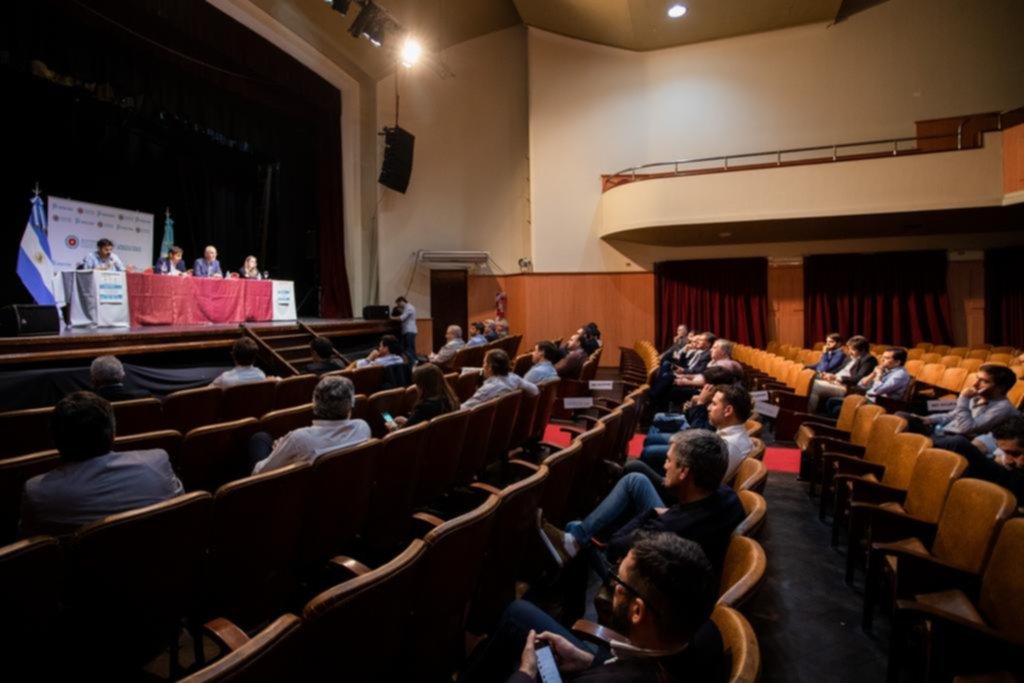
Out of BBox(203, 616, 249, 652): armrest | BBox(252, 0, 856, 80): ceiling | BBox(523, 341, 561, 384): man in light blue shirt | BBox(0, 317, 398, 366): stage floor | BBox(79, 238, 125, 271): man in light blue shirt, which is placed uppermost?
BBox(252, 0, 856, 80): ceiling

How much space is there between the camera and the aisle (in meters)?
2.07

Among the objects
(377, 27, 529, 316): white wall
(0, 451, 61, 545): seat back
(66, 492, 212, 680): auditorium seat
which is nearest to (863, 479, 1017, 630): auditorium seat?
(66, 492, 212, 680): auditorium seat

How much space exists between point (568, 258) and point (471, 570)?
1071cm

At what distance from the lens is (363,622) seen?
Answer: 46.3 inches

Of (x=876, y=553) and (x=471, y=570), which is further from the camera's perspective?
(x=876, y=553)

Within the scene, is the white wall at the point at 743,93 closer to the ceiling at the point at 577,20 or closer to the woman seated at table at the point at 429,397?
the ceiling at the point at 577,20

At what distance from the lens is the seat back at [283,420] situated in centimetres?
289

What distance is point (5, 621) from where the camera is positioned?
1.25 metres

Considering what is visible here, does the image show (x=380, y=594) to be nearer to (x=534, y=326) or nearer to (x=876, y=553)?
(x=876, y=553)

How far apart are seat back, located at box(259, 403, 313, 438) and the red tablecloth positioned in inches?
184

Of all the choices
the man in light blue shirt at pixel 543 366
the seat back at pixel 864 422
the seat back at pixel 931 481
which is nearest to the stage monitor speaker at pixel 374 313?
the man in light blue shirt at pixel 543 366

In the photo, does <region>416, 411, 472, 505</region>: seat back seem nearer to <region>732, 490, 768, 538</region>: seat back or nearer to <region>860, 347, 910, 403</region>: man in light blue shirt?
<region>732, 490, 768, 538</region>: seat back

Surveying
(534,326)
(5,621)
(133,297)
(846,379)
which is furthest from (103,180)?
(846,379)

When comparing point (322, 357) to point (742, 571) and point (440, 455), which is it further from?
point (742, 571)
